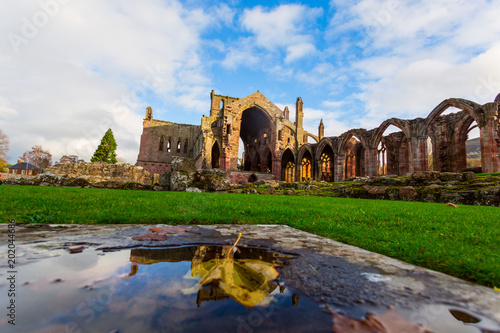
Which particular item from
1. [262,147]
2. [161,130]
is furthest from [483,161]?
[161,130]

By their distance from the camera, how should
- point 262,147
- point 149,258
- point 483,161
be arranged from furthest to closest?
1. point 262,147
2. point 483,161
3. point 149,258

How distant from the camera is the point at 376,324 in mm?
834

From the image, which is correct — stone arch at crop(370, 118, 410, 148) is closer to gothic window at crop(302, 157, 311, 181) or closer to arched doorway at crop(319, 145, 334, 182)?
arched doorway at crop(319, 145, 334, 182)

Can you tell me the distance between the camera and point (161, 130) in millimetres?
40688

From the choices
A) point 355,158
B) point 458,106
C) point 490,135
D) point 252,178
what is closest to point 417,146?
point 458,106

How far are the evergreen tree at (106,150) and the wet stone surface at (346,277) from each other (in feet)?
146

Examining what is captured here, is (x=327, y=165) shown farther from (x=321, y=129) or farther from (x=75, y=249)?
(x=75, y=249)

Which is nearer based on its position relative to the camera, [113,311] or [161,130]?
[113,311]

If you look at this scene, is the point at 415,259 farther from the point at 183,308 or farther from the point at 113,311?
the point at 113,311

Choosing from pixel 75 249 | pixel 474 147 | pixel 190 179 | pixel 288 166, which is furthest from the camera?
pixel 474 147

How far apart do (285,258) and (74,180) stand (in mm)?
13652

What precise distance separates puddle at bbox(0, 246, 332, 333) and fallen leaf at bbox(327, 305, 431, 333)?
0.04m

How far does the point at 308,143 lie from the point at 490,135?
17.3m

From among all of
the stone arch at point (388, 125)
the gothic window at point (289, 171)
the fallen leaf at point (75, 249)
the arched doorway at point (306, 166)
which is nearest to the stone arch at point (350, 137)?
the stone arch at point (388, 125)
